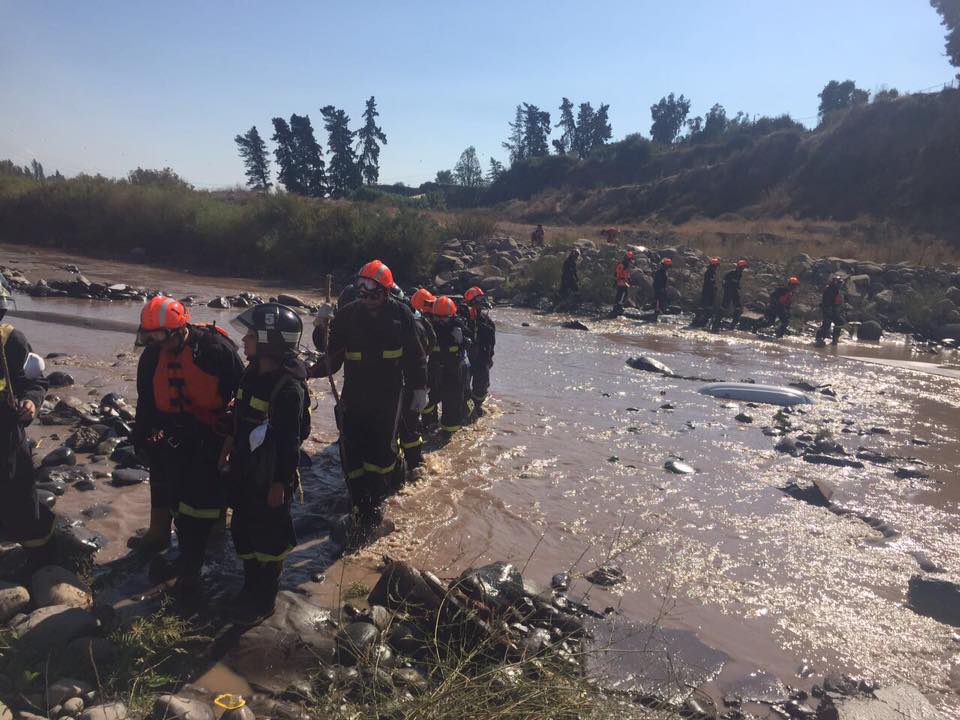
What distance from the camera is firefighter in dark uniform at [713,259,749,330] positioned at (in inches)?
786

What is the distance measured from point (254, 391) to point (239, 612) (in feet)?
3.92

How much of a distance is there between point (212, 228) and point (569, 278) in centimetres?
1469

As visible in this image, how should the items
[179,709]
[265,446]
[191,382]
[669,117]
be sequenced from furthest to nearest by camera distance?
1. [669,117]
2. [191,382]
3. [265,446]
4. [179,709]

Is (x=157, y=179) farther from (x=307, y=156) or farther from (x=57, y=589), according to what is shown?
(x=57, y=589)

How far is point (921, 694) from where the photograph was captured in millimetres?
4090

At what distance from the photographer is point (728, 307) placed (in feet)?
67.8

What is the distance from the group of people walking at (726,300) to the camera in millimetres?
18984

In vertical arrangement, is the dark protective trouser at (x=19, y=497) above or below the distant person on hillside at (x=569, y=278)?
below

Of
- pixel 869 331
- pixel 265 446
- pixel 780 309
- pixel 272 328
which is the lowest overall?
pixel 869 331

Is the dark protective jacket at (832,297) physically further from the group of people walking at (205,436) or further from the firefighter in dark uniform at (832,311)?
the group of people walking at (205,436)

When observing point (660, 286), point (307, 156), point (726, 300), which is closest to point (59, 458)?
point (660, 286)

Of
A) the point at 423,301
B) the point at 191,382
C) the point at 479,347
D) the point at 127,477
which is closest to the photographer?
the point at 191,382

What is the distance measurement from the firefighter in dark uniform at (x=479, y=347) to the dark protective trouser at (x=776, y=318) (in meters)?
12.9

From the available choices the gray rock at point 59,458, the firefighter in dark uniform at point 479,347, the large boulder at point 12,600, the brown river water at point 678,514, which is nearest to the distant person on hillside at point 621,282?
the brown river water at point 678,514
